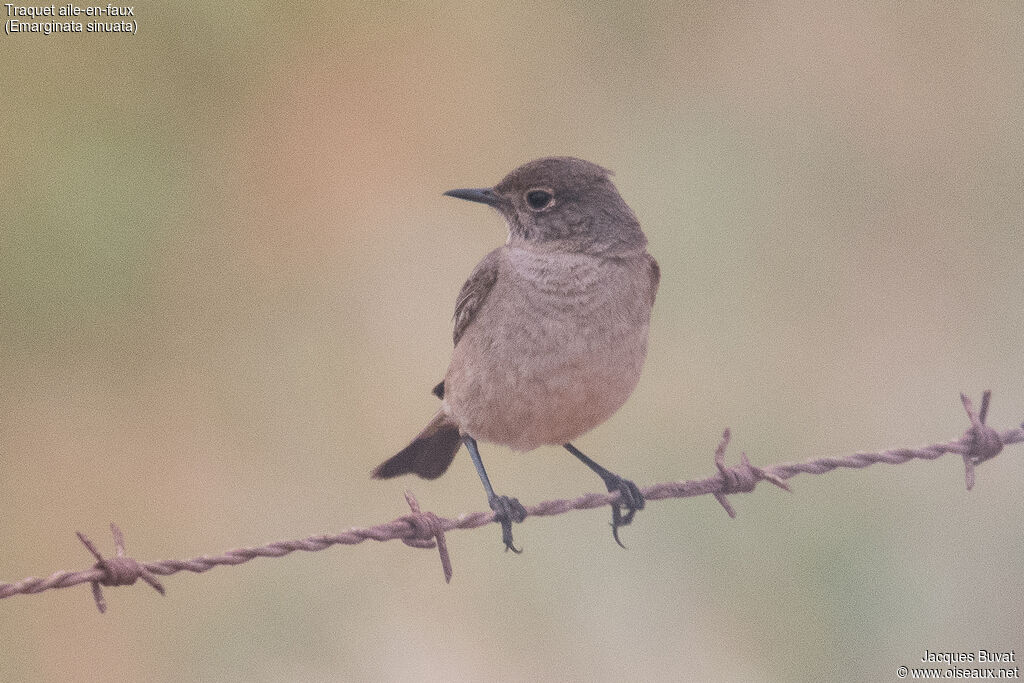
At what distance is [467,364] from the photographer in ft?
13.9

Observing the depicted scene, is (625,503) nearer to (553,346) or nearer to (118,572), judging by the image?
(553,346)

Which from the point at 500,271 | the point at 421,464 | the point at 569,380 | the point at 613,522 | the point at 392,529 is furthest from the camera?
the point at 421,464

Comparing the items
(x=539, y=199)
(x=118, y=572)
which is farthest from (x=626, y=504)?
(x=118, y=572)

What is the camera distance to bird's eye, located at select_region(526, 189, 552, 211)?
4383 mm

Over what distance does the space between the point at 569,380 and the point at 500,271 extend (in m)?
0.55

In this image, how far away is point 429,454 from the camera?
4855 mm

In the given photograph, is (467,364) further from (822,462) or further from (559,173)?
(822,462)

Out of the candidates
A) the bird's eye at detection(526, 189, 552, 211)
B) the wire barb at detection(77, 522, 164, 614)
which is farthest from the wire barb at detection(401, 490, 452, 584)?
the bird's eye at detection(526, 189, 552, 211)

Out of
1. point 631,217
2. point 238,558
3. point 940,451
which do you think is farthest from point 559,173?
point 238,558

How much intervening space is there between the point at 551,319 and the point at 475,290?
45cm

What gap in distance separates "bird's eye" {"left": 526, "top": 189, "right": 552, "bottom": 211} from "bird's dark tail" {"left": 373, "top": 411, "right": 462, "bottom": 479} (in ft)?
3.09

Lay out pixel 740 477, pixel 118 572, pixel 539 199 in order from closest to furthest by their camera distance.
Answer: pixel 118 572, pixel 740 477, pixel 539 199

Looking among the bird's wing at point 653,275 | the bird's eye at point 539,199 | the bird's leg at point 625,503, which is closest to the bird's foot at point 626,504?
the bird's leg at point 625,503

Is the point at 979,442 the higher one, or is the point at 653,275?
the point at 653,275
